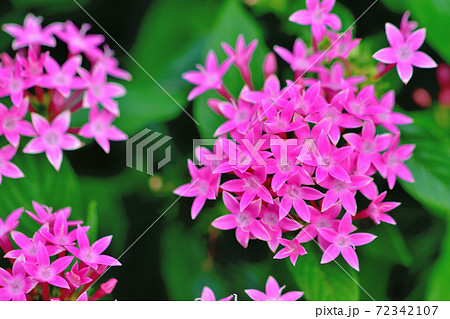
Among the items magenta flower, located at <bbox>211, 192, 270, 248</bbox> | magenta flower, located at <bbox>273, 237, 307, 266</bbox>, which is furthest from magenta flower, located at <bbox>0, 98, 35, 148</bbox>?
magenta flower, located at <bbox>273, 237, 307, 266</bbox>

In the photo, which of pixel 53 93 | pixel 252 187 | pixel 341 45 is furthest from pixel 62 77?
pixel 341 45

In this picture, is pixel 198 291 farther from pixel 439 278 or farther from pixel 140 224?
pixel 439 278

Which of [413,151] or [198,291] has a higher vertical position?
[413,151]

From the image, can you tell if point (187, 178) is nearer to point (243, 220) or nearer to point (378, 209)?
point (243, 220)

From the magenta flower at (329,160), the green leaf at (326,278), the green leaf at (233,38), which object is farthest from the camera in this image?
the green leaf at (233,38)

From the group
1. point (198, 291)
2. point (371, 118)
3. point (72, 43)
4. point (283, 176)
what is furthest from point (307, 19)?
point (198, 291)

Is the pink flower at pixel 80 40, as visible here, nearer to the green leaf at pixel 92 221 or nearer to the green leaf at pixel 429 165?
the green leaf at pixel 92 221

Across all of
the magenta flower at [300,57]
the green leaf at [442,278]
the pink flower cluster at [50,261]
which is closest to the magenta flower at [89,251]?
the pink flower cluster at [50,261]
